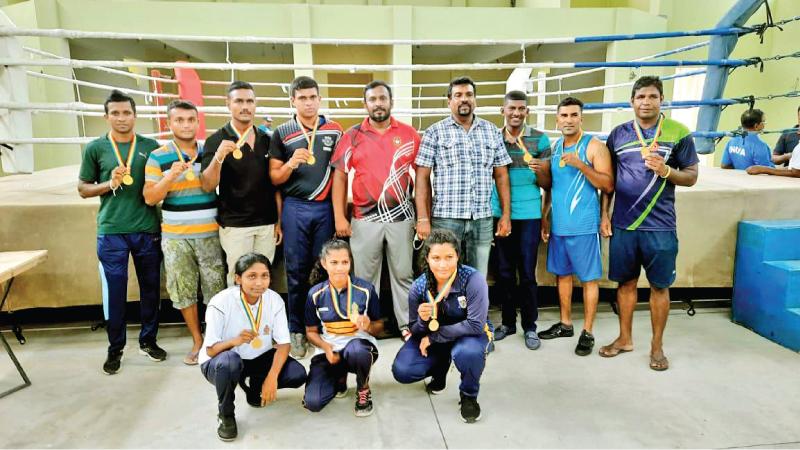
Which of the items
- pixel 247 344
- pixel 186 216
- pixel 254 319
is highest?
pixel 186 216

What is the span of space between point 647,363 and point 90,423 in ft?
8.39

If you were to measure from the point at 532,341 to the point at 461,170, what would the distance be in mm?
1017

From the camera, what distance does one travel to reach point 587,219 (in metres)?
2.62

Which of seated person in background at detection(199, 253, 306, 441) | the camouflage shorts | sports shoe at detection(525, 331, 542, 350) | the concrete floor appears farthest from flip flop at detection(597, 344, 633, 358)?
the camouflage shorts

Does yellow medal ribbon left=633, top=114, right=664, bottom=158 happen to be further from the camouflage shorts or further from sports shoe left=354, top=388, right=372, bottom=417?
the camouflage shorts

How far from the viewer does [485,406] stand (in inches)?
83.0

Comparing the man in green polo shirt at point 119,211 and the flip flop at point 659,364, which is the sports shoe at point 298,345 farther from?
the flip flop at point 659,364

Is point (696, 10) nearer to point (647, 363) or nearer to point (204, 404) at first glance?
point (647, 363)

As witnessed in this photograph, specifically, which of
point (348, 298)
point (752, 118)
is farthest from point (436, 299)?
point (752, 118)

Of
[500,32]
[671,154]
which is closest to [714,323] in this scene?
[671,154]

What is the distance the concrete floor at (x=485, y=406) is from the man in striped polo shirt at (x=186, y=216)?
400 mm

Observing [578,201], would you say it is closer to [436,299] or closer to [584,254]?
[584,254]

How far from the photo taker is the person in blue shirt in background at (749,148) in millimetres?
3742

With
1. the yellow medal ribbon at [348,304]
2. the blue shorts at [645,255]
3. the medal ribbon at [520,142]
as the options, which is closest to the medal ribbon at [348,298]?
the yellow medal ribbon at [348,304]
